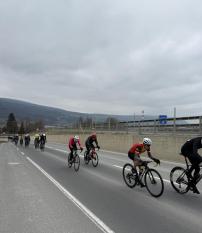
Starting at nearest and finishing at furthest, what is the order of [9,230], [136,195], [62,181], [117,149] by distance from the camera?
1. [9,230]
2. [136,195]
3. [62,181]
4. [117,149]

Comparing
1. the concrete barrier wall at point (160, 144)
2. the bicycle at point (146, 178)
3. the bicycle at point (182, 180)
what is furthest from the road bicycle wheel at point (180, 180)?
the concrete barrier wall at point (160, 144)

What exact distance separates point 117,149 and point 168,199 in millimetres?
26108

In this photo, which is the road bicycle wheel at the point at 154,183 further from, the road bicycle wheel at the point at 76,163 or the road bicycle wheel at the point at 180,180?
the road bicycle wheel at the point at 76,163

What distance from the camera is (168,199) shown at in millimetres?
10000

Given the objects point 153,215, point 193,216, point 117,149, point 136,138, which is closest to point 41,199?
point 153,215

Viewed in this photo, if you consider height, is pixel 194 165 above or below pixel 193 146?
below

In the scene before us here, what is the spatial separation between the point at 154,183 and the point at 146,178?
0.45m

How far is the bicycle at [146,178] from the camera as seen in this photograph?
10.5 metres

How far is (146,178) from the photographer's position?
11164 millimetres

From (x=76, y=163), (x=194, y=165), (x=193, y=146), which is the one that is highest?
(x=193, y=146)

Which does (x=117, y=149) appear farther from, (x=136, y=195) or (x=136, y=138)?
(x=136, y=195)

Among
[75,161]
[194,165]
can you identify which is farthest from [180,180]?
[75,161]

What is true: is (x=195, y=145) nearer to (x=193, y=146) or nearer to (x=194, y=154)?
(x=193, y=146)

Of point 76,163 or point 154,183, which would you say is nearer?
point 154,183
